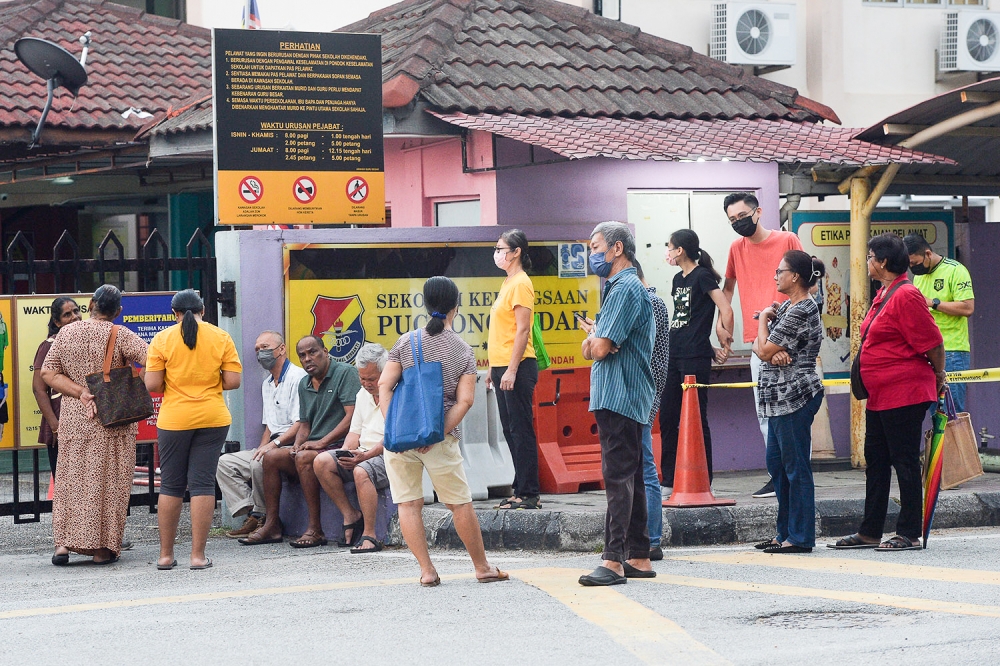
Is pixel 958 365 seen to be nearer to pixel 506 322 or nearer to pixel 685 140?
pixel 685 140

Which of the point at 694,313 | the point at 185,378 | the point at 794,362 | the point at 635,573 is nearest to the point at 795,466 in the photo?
the point at 794,362

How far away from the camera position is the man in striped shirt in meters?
7.13

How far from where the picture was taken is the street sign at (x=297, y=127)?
393 inches

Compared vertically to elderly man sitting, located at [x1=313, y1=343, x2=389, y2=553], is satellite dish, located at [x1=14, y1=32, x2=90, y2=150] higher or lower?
higher

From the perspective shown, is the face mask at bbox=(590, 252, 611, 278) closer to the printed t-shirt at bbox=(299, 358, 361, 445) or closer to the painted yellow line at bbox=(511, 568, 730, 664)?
the painted yellow line at bbox=(511, 568, 730, 664)

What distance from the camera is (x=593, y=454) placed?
10367 mm

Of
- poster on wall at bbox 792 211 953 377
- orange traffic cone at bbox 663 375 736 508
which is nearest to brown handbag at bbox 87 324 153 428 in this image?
orange traffic cone at bbox 663 375 736 508

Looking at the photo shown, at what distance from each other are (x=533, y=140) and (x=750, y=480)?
10.3ft

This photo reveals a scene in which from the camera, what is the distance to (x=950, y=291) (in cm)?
1053

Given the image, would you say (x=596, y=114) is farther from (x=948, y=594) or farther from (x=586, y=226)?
A: (x=948, y=594)

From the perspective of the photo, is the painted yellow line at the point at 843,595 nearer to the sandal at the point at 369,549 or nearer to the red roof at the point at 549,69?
the sandal at the point at 369,549

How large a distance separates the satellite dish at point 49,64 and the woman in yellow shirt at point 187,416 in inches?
198

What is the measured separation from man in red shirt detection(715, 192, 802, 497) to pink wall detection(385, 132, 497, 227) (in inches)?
86.3

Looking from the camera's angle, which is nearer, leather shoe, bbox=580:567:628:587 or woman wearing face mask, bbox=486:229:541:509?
leather shoe, bbox=580:567:628:587
